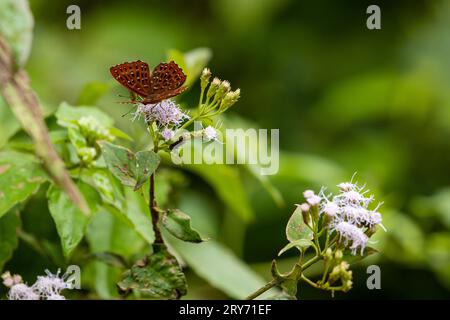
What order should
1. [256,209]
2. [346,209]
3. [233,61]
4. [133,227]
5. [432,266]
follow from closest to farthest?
[346,209]
[133,227]
[432,266]
[256,209]
[233,61]

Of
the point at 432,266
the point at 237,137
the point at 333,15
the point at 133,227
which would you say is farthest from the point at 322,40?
the point at 133,227

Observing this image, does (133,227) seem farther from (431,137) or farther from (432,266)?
(431,137)

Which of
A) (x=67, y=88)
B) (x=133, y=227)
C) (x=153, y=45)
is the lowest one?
(x=133, y=227)

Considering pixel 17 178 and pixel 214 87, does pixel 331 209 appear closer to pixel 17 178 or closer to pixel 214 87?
pixel 214 87

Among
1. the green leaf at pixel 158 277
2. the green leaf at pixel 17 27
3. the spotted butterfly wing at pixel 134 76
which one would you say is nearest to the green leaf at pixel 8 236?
the green leaf at pixel 158 277

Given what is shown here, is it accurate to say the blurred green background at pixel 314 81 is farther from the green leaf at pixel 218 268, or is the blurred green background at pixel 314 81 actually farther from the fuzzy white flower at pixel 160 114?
the fuzzy white flower at pixel 160 114

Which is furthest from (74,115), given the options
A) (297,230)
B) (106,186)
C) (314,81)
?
(314,81)

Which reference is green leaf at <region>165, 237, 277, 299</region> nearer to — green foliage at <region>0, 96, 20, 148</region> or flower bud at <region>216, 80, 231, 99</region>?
green foliage at <region>0, 96, 20, 148</region>
